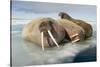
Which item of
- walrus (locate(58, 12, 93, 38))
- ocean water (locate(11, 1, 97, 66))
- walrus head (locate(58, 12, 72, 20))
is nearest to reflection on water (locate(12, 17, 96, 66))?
ocean water (locate(11, 1, 97, 66))

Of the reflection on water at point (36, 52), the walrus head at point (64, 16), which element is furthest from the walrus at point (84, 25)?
the reflection on water at point (36, 52)

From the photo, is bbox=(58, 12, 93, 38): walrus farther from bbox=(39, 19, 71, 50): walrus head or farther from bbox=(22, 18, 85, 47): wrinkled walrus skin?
bbox=(39, 19, 71, 50): walrus head

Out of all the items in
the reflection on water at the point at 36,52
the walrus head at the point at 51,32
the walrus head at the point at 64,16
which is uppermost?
the walrus head at the point at 64,16

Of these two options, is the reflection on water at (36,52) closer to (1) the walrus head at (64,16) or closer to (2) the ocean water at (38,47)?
(2) the ocean water at (38,47)

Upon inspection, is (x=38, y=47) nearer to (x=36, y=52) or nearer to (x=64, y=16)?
(x=36, y=52)

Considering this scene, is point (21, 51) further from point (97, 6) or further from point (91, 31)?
point (97, 6)

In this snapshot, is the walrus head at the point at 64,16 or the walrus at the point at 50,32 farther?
the walrus head at the point at 64,16

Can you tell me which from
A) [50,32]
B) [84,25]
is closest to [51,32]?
[50,32]
